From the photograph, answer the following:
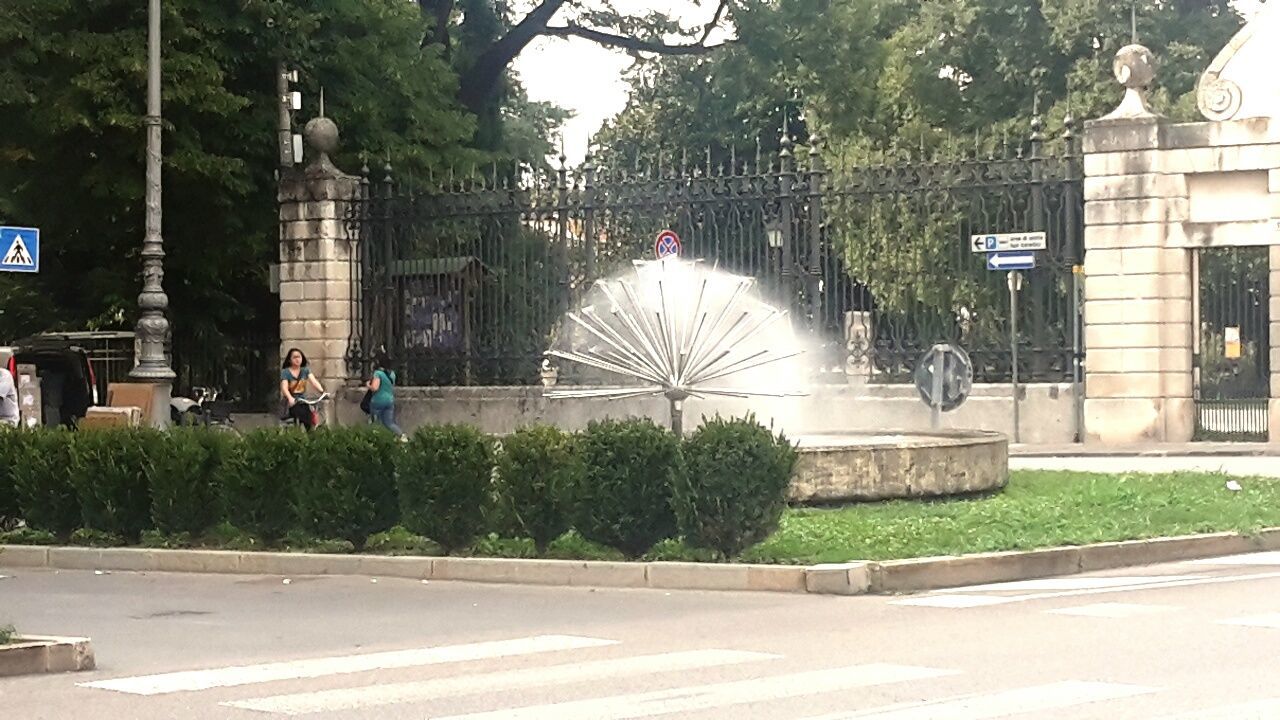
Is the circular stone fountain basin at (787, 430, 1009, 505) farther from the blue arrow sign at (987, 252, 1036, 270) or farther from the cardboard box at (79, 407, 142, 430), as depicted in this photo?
the cardboard box at (79, 407, 142, 430)

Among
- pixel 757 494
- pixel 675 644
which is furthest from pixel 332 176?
pixel 675 644

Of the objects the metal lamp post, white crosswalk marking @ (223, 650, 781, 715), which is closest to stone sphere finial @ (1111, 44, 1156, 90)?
the metal lamp post

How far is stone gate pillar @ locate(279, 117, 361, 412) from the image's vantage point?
105ft

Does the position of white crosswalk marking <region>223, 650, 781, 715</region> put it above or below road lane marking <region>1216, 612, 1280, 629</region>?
below

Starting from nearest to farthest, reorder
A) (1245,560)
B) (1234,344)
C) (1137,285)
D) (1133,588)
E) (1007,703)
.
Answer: (1007,703), (1133,588), (1245,560), (1137,285), (1234,344)

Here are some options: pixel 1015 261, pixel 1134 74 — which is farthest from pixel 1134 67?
pixel 1015 261

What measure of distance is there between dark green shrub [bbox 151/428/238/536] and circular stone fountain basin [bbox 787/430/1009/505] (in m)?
4.55

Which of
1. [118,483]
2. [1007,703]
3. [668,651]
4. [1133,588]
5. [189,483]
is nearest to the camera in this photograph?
[1007,703]

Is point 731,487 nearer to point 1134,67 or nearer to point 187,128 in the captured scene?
point 1134,67

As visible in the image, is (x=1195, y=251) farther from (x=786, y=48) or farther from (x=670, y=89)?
(x=670, y=89)

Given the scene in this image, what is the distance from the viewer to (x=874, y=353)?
91.2ft

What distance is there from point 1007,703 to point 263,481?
371 inches

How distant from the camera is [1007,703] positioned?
8727 mm

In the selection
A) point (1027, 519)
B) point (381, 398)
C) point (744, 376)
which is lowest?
point (1027, 519)
